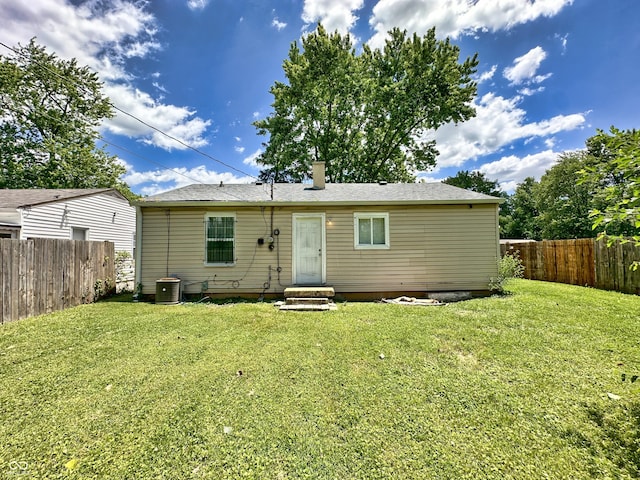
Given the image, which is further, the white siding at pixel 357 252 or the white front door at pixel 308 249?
the white front door at pixel 308 249

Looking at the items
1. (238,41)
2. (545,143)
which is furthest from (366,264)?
(545,143)

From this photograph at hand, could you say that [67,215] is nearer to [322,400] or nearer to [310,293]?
[310,293]

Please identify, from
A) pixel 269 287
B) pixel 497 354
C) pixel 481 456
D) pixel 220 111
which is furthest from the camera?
pixel 220 111

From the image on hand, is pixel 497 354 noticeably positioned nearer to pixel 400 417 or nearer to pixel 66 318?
pixel 400 417

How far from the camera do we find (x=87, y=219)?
12.1 metres

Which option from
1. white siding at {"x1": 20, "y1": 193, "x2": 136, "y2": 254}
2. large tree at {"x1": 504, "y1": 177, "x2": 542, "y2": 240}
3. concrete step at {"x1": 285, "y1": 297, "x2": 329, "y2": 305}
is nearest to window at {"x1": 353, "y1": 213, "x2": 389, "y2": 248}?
concrete step at {"x1": 285, "y1": 297, "x2": 329, "y2": 305}

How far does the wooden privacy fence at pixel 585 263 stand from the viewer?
7.59 metres

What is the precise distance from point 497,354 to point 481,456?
2118 millimetres

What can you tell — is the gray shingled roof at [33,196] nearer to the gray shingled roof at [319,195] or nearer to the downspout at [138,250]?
the downspout at [138,250]

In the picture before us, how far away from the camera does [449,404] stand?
2.64 metres

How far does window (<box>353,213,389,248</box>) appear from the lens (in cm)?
763

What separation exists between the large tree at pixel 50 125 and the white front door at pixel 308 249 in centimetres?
2067

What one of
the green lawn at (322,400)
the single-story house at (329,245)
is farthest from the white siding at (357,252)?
the green lawn at (322,400)

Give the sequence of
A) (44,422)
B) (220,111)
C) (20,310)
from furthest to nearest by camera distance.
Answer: (220,111), (20,310), (44,422)
